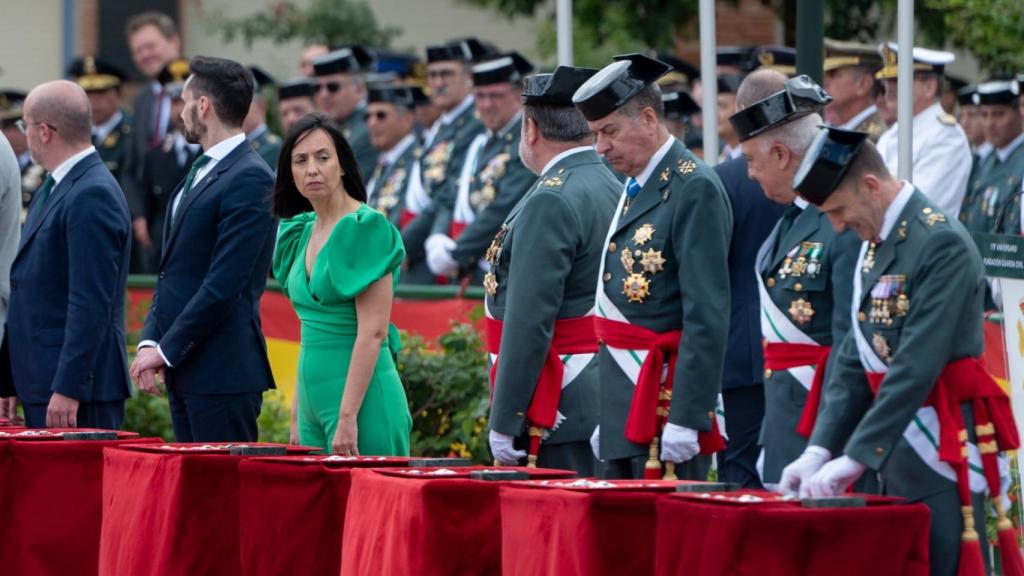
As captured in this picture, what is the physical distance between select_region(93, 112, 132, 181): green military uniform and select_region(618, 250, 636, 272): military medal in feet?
28.0

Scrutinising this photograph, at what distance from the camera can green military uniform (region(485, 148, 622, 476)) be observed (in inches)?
248

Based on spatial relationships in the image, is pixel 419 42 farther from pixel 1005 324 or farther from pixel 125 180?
pixel 1005 324

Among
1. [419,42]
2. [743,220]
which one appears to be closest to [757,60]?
[743,220]

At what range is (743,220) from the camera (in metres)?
7.19

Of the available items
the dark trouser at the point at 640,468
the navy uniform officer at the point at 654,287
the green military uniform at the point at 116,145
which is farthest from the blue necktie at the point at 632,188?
the green military uniform at the point at 116,145

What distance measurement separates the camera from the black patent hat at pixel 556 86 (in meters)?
6.38

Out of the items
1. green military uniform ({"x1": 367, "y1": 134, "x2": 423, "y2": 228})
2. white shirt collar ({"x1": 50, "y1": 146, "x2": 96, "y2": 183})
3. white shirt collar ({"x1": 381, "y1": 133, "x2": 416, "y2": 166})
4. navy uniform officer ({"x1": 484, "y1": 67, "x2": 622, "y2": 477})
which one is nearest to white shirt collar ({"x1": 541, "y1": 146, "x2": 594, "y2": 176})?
navy uniform officer ({"x1": 484, "y1": 67, "x2": 622, "y2": 477})

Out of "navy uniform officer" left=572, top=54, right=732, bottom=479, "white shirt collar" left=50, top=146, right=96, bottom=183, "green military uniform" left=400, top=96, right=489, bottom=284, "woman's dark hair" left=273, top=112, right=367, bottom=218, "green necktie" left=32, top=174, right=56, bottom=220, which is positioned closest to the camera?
"navy uniform officer" left=572, top=54, right=732, bottom=479

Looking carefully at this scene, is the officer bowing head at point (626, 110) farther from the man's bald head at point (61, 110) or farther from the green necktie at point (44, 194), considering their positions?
the green necktie at point (44, 194)

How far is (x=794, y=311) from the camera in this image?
5.96m

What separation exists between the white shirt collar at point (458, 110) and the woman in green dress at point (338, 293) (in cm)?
557

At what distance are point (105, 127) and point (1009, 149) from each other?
258 inches

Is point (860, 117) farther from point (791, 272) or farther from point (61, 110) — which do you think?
point (61, 110)

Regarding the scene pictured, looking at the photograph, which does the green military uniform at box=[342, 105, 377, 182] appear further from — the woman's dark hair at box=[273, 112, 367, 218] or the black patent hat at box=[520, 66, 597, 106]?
the black patent hat at box=[520, 66, 597, 106]
